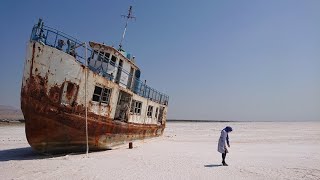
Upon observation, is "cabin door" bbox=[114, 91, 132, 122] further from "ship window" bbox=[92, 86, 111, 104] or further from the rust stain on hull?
the rust stain on hull

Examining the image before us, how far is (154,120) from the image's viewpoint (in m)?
23.9

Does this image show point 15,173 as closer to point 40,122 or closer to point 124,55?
point 40,122

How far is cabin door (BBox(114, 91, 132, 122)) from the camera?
17422mm

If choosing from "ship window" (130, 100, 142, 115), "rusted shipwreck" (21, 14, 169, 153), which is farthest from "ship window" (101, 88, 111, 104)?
"ship window" (130, 100, 142, 115)

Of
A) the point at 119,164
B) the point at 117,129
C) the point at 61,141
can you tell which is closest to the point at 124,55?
the point at 117,129

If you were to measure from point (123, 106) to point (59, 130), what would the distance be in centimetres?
509

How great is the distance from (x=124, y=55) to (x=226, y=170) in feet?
34.1

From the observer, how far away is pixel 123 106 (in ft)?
57.8

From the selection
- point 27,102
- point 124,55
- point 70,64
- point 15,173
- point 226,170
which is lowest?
point 15,173

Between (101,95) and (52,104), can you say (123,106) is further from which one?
(52,104)

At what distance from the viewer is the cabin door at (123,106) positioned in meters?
17.4

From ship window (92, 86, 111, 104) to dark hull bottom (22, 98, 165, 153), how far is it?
1045 mm

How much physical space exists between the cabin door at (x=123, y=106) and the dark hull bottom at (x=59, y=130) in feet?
7.95

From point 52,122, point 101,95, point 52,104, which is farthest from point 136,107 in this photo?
point 52,104
